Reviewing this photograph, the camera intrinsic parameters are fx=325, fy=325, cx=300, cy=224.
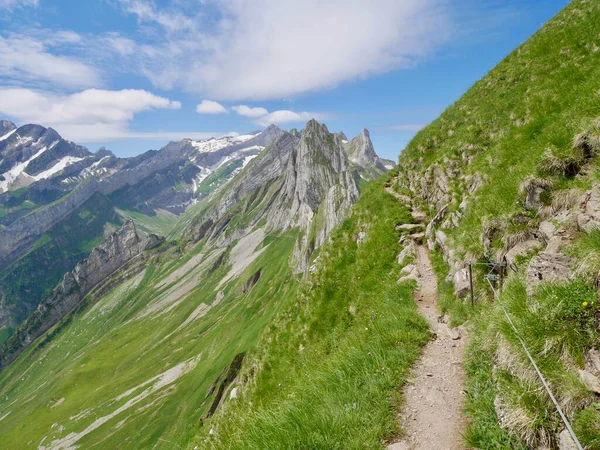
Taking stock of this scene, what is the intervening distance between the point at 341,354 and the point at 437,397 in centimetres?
377

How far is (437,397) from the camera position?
356 inches

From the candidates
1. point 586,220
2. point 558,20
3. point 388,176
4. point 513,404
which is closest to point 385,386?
point 513,404

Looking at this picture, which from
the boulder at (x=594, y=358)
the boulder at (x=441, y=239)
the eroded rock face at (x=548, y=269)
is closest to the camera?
the boulder at (x=594, y=358)

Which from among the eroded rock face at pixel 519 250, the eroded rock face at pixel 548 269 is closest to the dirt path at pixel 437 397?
the eroded rock face at pixel 519 250

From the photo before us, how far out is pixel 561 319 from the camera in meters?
6.86

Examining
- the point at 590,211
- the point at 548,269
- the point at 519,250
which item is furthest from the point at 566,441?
the point at 519,250

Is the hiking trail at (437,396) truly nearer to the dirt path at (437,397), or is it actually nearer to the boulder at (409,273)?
the dirt path at (437,397)

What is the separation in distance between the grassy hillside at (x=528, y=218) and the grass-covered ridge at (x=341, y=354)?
7.29ft

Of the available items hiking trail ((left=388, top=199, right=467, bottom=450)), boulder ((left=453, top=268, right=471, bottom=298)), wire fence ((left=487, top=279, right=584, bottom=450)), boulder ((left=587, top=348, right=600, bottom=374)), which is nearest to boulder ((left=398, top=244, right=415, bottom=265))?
boulder ((left=453, top=268, right=471, bottom=298))

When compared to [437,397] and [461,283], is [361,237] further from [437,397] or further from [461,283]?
[437,397]

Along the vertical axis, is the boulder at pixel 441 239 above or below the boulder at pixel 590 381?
above

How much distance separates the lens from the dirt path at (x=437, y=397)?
7.87m

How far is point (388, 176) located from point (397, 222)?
12.2 meters

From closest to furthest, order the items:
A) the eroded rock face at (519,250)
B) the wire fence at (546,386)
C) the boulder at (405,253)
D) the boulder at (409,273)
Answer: the wire fence at (546,386), the eroded rock face at (519,250), the boulder at (409,273), the boulder at (405,253)
